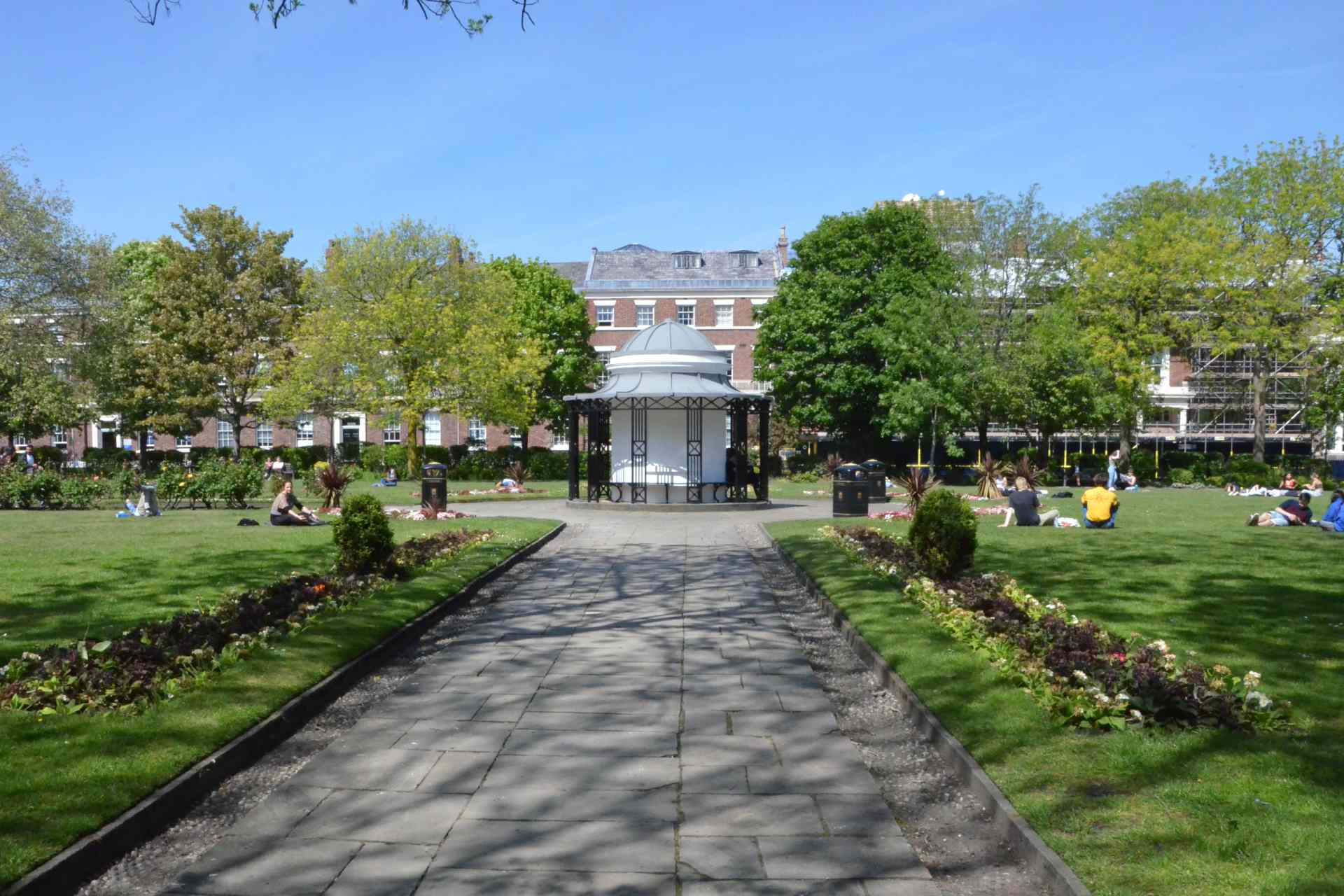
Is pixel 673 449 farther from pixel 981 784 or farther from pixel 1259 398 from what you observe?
pixel 1259 398

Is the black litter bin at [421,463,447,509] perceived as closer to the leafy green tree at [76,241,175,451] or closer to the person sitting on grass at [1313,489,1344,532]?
the person sitting on grass at [1313,489,1344,532]

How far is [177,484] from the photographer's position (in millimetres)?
26219

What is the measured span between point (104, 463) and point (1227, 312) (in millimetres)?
44170

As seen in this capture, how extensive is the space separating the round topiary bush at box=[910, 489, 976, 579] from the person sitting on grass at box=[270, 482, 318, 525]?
12831 mm

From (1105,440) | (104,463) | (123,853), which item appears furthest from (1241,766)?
(1105,440)

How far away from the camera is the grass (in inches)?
180

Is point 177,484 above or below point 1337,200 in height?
below

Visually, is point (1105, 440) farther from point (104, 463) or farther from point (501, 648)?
point (501, 648)

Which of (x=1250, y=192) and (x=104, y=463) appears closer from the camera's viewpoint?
(x=104, y=463)

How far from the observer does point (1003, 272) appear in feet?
154

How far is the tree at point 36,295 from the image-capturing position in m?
40.8

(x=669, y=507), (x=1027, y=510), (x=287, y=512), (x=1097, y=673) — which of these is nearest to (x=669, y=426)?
(x=669, y=507)

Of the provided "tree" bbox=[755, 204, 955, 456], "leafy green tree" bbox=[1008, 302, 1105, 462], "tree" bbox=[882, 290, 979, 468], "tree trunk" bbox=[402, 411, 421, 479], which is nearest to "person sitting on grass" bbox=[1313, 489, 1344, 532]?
"tree" bbox=[882, 290, 979, 468]

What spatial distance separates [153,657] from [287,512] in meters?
13.8
